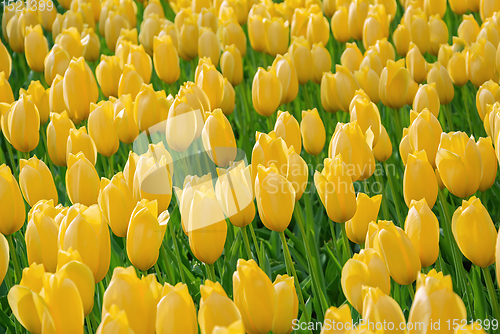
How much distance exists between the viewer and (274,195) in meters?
1.15

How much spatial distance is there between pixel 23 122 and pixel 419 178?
1228 mm

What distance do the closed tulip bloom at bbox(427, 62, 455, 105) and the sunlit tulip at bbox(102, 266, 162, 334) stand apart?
143 centimetres

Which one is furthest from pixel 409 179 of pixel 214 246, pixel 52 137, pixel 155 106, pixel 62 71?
pixel 62 71

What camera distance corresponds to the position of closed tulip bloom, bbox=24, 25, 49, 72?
2.49 metres

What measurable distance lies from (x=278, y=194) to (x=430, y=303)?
1.53ft

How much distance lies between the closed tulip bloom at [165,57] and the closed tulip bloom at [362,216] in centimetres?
127

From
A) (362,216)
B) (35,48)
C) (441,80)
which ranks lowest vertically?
(362,216)

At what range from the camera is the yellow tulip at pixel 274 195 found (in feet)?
3.70

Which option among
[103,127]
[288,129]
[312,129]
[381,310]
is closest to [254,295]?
[381,310]

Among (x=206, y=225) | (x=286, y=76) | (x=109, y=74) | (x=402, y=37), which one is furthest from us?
(x=402, y=37)

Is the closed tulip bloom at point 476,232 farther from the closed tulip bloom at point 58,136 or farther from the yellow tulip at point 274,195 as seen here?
the closed tulip bloom at point 58,136

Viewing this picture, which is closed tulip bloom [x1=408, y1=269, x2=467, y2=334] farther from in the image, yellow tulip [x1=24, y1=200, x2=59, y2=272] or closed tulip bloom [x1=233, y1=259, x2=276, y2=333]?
yellow tulip [x1=24, y1=200, x2=59, y2=272]

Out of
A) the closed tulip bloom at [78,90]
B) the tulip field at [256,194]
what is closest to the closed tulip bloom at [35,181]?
the tulip field at [256,194]

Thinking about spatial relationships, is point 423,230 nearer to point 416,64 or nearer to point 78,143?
point 78,143
